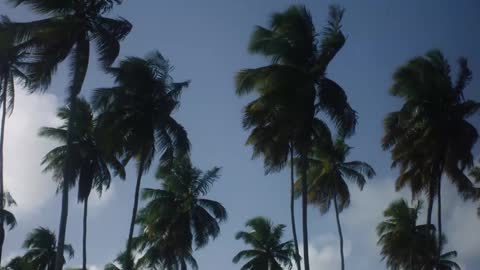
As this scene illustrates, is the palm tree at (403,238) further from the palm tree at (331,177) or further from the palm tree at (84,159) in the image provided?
Result: the palm tree at (84,159)

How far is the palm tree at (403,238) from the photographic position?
3969cm

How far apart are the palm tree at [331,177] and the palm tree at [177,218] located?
19.0ft

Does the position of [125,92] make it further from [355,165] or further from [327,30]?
[355,165]

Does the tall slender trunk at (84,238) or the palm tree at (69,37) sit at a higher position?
the palm tree at (69,37)

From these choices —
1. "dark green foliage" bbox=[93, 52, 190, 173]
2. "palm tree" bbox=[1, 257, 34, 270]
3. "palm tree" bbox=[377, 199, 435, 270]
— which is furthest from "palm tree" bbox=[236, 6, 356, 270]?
"palm tree" bbox=[1, 257, 34, 270]

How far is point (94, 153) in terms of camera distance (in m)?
32.8

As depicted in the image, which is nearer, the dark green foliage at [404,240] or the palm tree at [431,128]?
the palm tree at [431,128]

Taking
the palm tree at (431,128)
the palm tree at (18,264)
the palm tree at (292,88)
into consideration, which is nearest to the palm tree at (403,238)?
the palm tree at (431,128)

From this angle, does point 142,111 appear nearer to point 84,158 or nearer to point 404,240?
point 84,158

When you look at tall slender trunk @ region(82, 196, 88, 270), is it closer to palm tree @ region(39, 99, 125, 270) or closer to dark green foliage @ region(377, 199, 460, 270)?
palm tree @ region(39, 99, 125, 270)

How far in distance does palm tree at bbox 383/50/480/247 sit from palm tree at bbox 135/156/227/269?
10.8 m

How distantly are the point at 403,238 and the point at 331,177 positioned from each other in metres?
6.50

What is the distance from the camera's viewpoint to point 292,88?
2678 cm

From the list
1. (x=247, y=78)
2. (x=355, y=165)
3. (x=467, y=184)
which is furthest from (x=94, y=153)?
(x=467, y=184)
